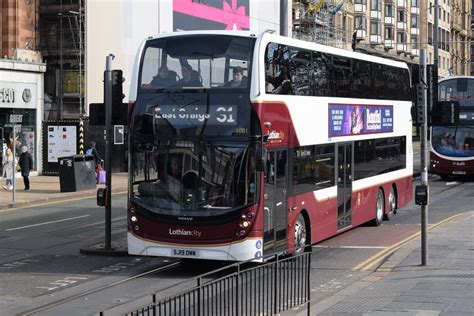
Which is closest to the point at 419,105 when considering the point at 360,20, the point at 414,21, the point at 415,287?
the point at 415,287

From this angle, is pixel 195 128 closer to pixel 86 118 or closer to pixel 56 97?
pixel 86 118

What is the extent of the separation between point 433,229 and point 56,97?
25.9 metres

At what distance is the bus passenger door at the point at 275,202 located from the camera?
38.6 ft

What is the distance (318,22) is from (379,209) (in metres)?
45.5

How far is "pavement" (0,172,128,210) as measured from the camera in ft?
79.6

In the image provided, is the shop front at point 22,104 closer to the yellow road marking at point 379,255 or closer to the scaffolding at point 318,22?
the yellow road marking at point 379,255

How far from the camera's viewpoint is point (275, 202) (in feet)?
39.7

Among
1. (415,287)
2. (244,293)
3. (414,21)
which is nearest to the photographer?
(244,293)

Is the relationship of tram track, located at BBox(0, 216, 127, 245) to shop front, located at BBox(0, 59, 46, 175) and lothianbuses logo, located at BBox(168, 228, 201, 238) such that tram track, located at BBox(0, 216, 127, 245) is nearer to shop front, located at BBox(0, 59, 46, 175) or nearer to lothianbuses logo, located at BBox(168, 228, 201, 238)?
lothianbuses logo, located at BBox(168, 228, 201, 238)

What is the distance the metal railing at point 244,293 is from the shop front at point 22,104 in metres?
25.8

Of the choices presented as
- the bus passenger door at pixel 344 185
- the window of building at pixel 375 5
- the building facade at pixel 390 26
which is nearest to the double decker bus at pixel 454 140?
the building facade at pixel 390 26

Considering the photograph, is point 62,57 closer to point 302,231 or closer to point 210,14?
point 210,14

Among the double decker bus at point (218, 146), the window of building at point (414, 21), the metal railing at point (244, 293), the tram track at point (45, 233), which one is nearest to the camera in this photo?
the metal railing at point (244, 293)

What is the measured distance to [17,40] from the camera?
114 ft
